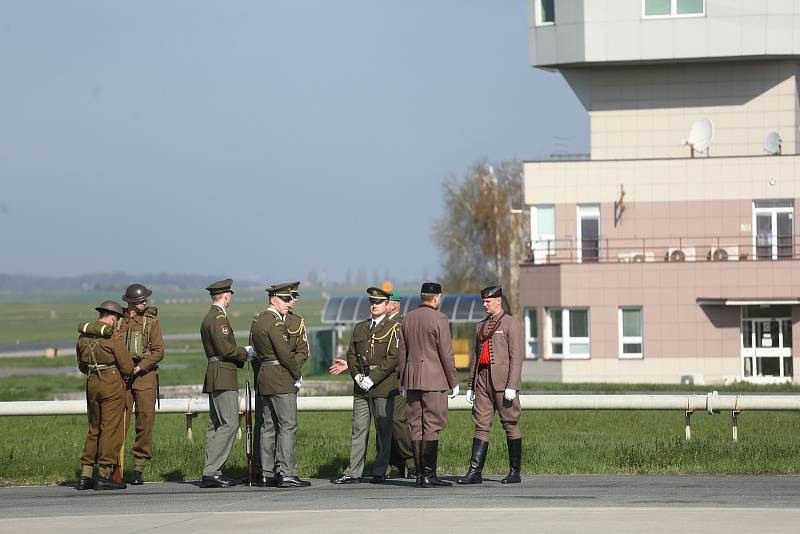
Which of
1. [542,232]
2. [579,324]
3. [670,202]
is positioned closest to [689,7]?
[670,202]

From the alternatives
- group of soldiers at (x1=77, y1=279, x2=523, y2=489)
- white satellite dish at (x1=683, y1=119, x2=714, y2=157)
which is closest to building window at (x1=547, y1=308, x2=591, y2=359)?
white satellite dish at (x1=683, y1=119, x2=714, y2=157)

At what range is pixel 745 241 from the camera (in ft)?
149

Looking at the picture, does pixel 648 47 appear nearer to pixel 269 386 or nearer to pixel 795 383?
pixel 795 383

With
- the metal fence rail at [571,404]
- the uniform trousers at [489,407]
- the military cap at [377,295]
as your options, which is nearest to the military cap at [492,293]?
the uniform trousers at [489,407]

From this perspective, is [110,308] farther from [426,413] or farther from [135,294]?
[426,413]

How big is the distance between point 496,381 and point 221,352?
299 cm

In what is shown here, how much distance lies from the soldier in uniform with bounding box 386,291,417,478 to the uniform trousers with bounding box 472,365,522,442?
3.26 feet

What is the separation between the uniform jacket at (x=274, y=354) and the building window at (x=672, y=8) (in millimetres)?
32886

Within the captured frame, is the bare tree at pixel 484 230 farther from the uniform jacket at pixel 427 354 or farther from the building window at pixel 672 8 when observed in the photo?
the uniform jacket at pixel 427 354

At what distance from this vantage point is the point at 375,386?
1641 cm

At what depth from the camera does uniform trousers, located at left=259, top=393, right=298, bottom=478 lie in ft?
52.5

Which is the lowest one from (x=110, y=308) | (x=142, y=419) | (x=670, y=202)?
(x=142, y=419)

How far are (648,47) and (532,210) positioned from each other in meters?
6.23

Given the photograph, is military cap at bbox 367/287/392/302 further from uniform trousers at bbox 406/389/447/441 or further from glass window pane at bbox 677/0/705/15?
glass window pane at bbox 677/0/705/15
